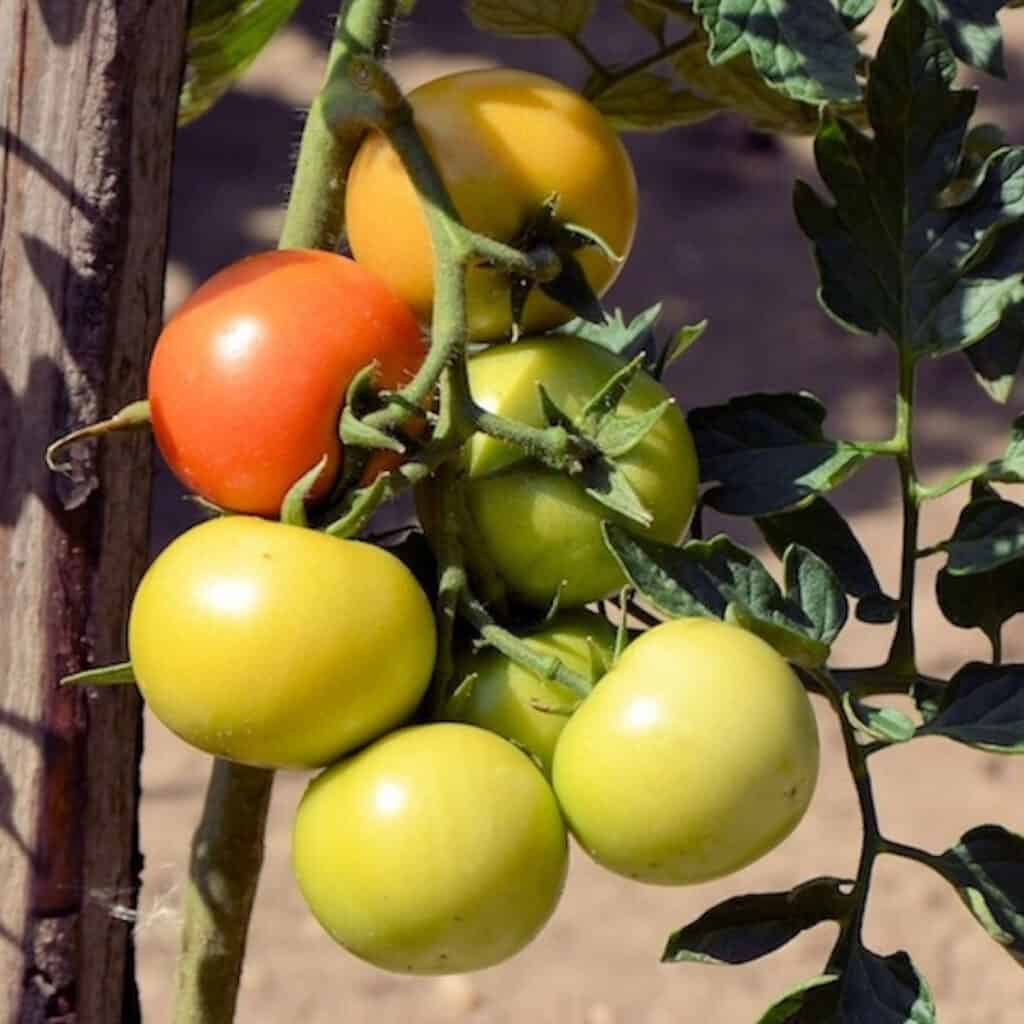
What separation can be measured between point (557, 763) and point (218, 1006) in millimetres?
310

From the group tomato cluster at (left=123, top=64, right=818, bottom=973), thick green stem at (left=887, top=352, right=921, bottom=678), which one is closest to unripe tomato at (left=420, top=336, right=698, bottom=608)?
tomato cluster at (left=123, top=64, right=818, bottom=973)

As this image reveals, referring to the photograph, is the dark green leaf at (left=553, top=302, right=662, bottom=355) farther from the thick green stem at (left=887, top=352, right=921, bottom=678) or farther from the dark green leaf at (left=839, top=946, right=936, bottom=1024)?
the dark green leaf at (left=839, top=946, right=936, bottom=1024)

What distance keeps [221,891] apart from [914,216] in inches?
17.8

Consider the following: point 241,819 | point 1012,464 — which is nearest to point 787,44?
point 1012,464

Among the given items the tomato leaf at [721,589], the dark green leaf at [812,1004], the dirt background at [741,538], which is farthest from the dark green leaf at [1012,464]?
the dirt background at [741,538]

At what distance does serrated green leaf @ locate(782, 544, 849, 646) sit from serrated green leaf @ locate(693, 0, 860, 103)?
0.18 m

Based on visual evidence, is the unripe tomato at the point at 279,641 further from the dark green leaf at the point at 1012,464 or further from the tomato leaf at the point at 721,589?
the dark green leaf at the point at 1012,464

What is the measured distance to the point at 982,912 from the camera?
77cm

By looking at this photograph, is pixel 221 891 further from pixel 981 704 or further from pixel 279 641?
pixel 981 704

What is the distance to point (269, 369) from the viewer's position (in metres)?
0.67

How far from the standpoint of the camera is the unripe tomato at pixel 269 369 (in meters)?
0.67

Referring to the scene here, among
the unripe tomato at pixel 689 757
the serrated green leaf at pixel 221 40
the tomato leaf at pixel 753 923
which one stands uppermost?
the serrated green leaf at pixel 221 40

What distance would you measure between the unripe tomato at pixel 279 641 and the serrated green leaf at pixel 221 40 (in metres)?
0.33

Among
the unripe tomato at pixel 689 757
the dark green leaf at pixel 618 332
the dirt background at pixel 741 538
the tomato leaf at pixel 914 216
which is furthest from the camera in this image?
the dirt background at pixel 741 538
